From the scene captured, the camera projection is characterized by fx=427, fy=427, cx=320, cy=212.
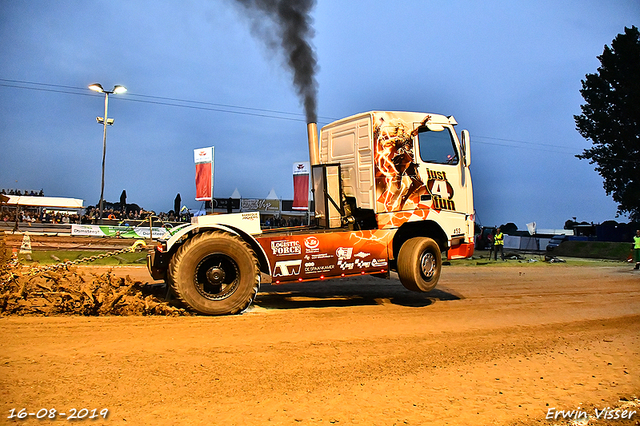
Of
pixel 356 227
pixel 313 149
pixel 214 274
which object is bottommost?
pixel 214 274

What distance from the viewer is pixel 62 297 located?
6.08m

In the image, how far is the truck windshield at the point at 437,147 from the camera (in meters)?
8.18

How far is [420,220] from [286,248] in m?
2.74

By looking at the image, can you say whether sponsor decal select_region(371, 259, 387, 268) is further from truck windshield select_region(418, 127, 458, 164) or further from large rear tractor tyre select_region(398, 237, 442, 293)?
truck windshield select_region(418, 127, 458, 164)

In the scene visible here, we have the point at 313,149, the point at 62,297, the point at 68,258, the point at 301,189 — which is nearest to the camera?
the point at 62,297

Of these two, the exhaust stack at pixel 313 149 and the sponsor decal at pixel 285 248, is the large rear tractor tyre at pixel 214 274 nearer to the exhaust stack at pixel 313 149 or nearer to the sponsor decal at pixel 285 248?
the sponsor decal at pixel 285 248

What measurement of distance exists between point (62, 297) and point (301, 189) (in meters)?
21.2

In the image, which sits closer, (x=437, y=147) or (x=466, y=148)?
(x=437, y=147)

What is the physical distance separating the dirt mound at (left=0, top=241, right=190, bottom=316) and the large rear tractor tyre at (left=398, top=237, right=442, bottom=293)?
387 cm

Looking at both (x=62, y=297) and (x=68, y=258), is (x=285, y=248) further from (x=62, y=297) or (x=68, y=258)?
(x=68, y=258)

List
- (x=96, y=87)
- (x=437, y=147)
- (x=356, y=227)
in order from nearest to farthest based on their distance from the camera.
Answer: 1. (x=356, y=227)
2. (x=437, y=147)
3. (x=96, y=87)

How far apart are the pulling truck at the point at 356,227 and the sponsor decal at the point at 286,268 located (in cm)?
2

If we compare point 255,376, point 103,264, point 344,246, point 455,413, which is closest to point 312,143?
point 344,246

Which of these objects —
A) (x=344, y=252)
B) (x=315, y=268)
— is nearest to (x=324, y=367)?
(x=315, y=268)
